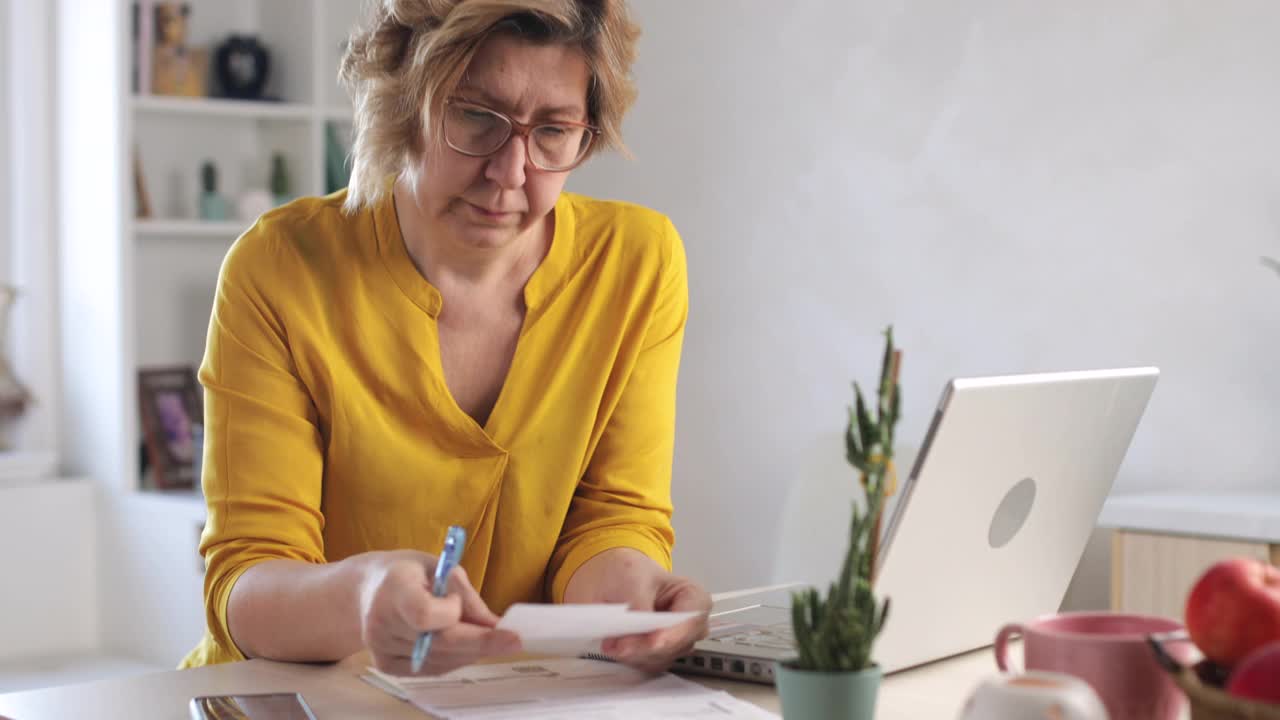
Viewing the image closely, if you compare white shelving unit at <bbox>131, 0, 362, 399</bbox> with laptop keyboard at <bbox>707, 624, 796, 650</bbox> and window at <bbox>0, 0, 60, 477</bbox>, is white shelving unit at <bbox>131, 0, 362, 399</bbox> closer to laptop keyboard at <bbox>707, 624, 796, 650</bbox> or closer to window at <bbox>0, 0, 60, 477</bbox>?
window at <bbox>0, 0, 60, 477</bbox>

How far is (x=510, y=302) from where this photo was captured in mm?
1810

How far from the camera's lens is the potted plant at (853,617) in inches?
37.8

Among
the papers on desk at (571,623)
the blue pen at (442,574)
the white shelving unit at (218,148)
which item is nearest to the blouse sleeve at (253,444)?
the blue pen at (442,574)

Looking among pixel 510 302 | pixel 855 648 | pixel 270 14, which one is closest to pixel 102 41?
pixel 270 14

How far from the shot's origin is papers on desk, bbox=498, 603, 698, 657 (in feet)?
3.53

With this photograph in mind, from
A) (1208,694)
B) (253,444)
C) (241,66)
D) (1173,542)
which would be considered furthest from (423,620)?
(241,66)

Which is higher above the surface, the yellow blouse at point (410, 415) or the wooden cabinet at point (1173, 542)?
the yellow blouse at point (410, 415)

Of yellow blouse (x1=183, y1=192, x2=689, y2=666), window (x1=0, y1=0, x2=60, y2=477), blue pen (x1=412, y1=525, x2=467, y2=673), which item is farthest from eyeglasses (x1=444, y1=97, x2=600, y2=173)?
window (x1=0, y1=0, x2=60, y2=477)

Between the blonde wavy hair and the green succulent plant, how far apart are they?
77 centimetres

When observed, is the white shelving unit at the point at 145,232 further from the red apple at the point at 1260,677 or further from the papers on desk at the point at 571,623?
the red apple at the point at 1260,677

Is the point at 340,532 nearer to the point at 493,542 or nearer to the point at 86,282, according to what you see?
the point at 493,542

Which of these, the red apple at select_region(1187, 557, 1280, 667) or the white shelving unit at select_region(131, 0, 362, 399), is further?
the white shelving unit at select_region(131, 0, 362, 399)

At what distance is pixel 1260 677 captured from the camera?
2.75 ft

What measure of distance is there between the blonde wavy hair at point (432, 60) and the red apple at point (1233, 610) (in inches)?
37.6
